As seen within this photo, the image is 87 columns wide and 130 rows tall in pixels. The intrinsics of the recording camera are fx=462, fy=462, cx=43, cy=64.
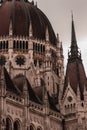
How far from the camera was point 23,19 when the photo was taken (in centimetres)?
6575

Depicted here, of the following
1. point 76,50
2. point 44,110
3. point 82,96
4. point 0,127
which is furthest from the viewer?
point 76,50

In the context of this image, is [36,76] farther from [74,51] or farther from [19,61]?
[74,51]

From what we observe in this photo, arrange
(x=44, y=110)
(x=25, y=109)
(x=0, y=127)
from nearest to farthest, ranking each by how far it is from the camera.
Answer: (x=0, y=127), (x=25, y=109), (x=44, y=110)

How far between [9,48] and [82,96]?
541 inches

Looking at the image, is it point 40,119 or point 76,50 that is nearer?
point 40,119

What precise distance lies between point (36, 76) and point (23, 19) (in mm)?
9296

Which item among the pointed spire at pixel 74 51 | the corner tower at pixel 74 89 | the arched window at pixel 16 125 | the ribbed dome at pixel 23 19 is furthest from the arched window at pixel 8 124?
the ribbed dome at pixel 23 19

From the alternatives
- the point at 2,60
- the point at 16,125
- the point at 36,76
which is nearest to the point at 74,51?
the point at 36,76

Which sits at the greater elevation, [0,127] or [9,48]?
[9,48]

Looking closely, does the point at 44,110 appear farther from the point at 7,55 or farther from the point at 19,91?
the point at 7,55

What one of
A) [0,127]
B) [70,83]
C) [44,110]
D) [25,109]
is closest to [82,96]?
[70,83]

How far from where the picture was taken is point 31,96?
168ft

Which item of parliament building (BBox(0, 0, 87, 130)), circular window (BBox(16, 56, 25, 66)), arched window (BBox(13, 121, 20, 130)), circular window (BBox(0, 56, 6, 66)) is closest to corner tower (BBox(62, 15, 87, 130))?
parliament building (BBox(0, 0, 87, 130))

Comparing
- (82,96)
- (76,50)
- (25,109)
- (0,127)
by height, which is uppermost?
(76,50)
